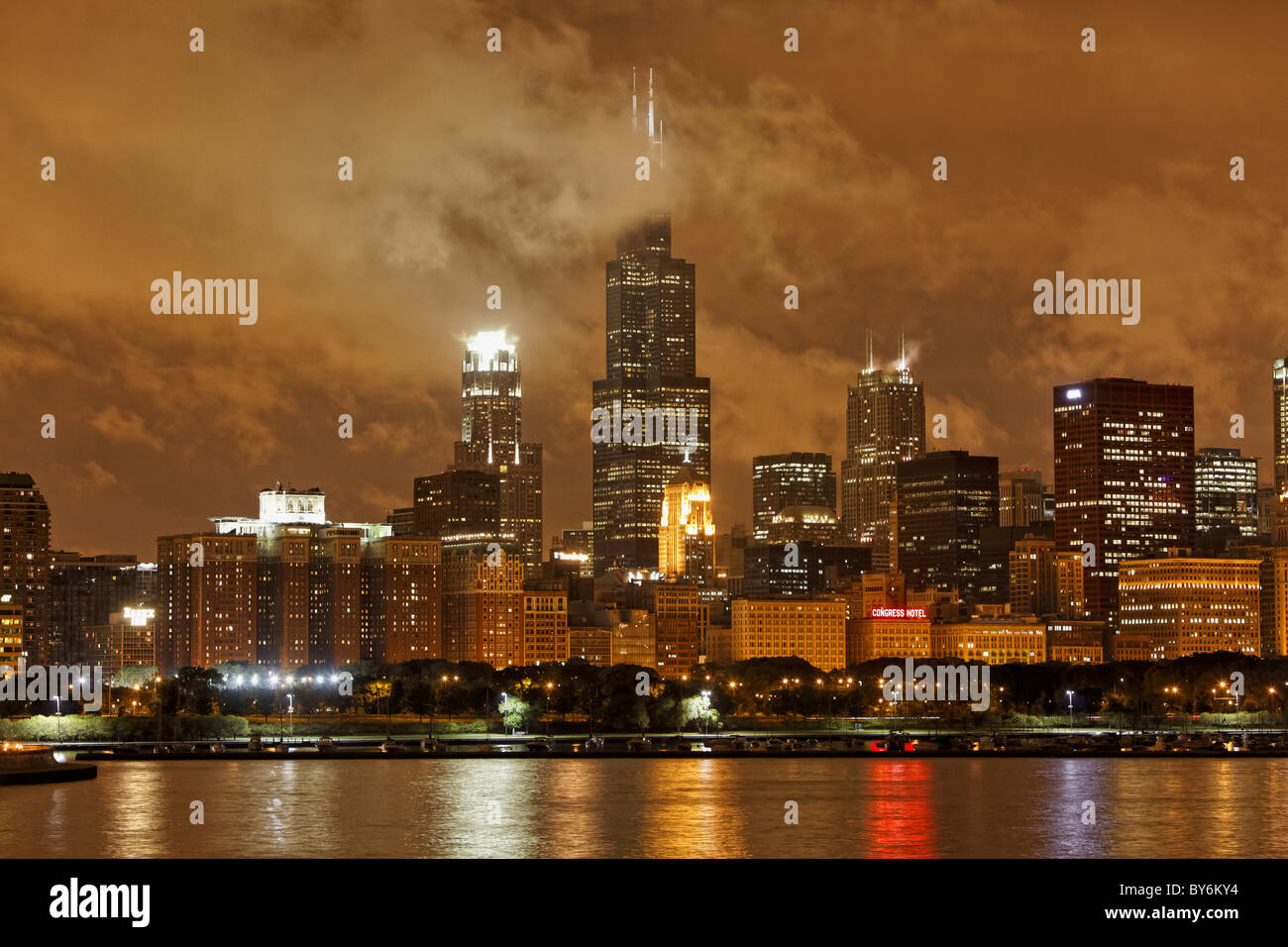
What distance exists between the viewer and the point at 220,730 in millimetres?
186250

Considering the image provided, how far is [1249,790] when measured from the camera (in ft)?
387

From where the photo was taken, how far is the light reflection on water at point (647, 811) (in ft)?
263

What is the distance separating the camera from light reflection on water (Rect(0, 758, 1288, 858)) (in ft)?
263

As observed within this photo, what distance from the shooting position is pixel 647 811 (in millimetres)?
98375

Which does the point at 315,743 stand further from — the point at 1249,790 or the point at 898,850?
the point at 898,850

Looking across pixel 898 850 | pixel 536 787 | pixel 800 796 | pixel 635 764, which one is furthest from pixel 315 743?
pixel 898 850
